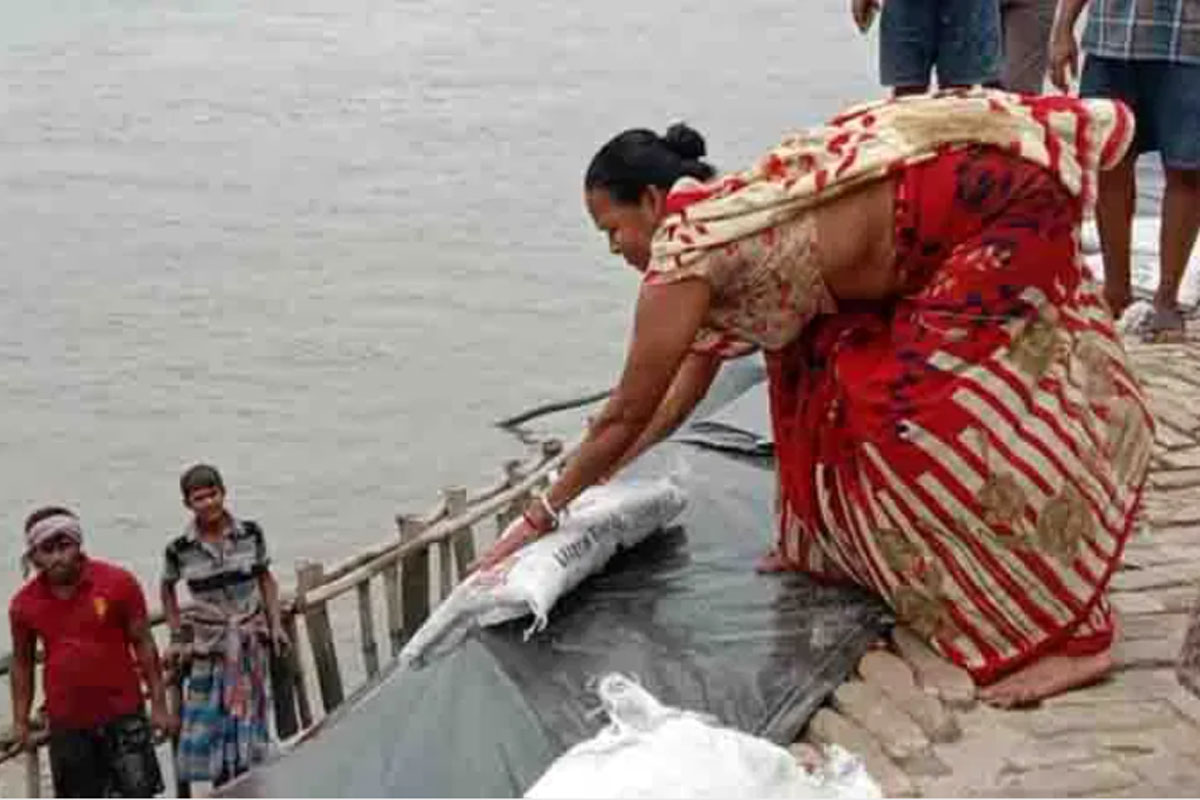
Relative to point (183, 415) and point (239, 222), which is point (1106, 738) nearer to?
point (183, 415)

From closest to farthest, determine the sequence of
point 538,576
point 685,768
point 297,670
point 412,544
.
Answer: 1. point 685,768
2. point 538,576
3. point 297,670
4. point 412,544

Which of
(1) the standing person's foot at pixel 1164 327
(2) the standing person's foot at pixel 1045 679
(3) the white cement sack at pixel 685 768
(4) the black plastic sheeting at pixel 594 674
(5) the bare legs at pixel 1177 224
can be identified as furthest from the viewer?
(1) the standing person's foot at pixel 1164 327

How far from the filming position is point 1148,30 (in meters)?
4.74

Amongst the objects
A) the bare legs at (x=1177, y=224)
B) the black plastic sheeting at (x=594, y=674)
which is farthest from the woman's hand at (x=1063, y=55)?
the black plastic sheeting at (x=594, y=674)

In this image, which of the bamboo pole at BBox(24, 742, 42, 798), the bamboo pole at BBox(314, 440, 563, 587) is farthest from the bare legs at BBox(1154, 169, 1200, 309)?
the bamboo pole at BBox(24, 742, 42, 798)

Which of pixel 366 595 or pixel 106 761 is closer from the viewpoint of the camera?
pixel 106 761

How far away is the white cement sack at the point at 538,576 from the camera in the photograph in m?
3.46

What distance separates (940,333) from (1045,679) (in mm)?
608

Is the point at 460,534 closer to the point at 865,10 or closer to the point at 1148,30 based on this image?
the point at 865,10

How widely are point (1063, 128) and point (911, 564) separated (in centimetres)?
78

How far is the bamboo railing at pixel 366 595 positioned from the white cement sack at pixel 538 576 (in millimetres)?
1482

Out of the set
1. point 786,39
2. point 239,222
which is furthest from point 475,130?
point 786,39

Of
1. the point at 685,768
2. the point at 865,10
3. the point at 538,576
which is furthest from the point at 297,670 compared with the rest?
the point at 685,768

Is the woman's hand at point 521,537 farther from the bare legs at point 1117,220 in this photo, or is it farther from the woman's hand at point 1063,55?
the woman's hand at point 1063,55
